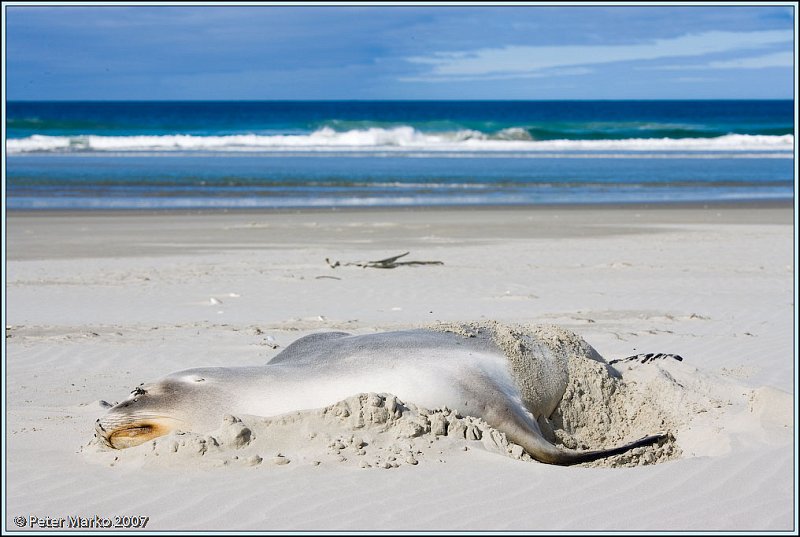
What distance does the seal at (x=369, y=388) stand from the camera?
4.96 metres

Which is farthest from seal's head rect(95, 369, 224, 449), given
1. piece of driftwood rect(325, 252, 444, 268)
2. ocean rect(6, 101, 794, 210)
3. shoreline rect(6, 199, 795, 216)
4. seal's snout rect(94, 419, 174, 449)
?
ocean rect(6, 101, 794, 210)

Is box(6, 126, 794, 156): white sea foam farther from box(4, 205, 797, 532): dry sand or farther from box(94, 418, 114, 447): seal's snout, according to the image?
box(94, 418, 114, 447): seal's snout

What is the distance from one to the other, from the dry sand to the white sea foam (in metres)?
29.2

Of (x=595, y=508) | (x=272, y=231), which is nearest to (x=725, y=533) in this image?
(x=595, y=508)

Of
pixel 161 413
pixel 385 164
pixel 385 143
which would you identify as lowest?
pixel 161 413

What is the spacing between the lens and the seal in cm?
496

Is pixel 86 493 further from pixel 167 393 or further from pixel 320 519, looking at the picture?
pixel 320 519

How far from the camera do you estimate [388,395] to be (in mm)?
4953

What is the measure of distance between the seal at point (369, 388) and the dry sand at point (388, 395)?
0.11 metres

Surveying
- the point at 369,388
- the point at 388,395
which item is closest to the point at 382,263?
the point at 369,388

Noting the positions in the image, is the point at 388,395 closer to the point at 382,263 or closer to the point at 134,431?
the point at 134,431

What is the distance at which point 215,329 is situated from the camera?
28.7 feet

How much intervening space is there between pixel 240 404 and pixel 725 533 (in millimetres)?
2325

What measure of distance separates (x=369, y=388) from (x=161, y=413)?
1.03 m
